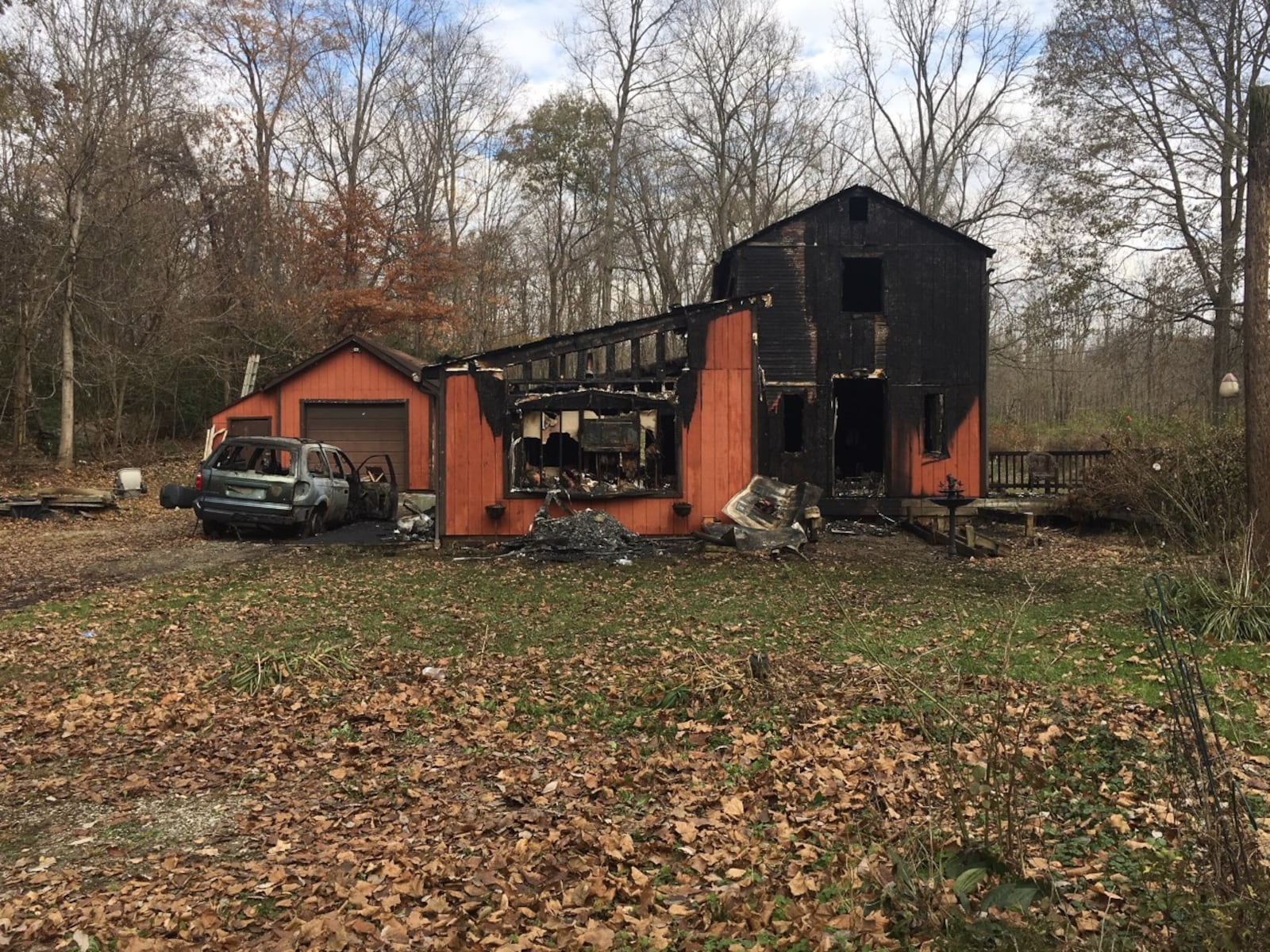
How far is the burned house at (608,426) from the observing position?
15.0m

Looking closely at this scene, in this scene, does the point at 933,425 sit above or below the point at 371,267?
below

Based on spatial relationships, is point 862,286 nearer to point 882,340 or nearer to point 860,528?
point 882,340

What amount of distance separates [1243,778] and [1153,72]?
2755 centimetres

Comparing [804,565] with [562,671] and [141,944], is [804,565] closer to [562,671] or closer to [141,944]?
[562,671]

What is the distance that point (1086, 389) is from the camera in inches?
1742

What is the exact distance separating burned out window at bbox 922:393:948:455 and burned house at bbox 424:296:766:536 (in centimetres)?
541

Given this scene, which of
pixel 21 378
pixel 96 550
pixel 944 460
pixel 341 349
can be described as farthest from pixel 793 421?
pixel 21 378

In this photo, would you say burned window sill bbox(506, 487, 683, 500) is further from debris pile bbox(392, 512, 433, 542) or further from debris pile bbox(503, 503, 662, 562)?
debris pile bbox(392, 512, 433, 542)

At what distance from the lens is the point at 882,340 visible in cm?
1870

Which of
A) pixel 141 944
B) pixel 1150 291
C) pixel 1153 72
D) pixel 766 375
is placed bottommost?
pixel 141 944

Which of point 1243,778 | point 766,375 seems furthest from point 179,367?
point 1243,778

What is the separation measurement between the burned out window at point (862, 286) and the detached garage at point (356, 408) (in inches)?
409

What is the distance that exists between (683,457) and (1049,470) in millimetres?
10424

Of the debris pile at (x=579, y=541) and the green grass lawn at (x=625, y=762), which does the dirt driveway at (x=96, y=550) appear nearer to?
the green grass lawn at (x=625, y=762)
